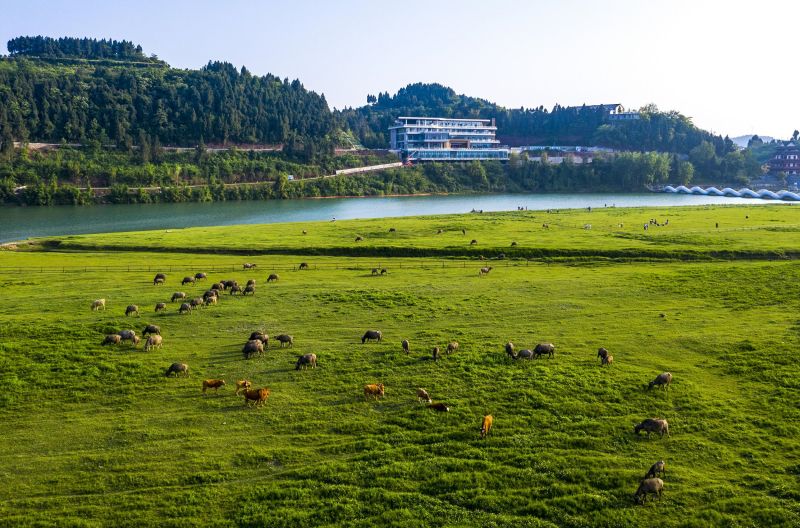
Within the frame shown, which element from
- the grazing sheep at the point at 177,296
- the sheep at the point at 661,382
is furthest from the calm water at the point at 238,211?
the sheep at the point at 661,382

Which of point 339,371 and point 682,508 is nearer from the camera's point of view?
point 682,508

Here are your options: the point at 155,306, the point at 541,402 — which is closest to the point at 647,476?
the point at 541,402

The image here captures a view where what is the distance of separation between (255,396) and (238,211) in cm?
11528

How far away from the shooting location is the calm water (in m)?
109

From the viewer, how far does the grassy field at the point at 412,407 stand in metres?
21.0

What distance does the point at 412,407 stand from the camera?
27688 mm

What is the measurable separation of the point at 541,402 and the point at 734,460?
7387 millimetres

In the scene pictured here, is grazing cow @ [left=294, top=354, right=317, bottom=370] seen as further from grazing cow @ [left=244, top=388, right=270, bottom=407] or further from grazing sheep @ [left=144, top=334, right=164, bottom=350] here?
grazing sheep @ [left=144, top=334, right=164, bottom=350]

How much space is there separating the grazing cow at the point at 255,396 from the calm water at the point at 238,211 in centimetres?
7676

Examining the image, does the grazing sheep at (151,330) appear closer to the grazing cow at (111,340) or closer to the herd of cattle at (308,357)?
the herd of cattle at (308,357)

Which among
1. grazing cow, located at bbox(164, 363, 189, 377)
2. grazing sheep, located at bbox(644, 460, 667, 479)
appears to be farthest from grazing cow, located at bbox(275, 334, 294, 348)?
grazing sheep, located at bbox(644, 460, 667, 479)

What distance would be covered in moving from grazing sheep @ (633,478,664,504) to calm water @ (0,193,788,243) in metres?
90.9

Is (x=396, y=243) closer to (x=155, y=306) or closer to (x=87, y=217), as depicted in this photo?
(x=155, y=306)

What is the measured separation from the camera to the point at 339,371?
31.8 metres
